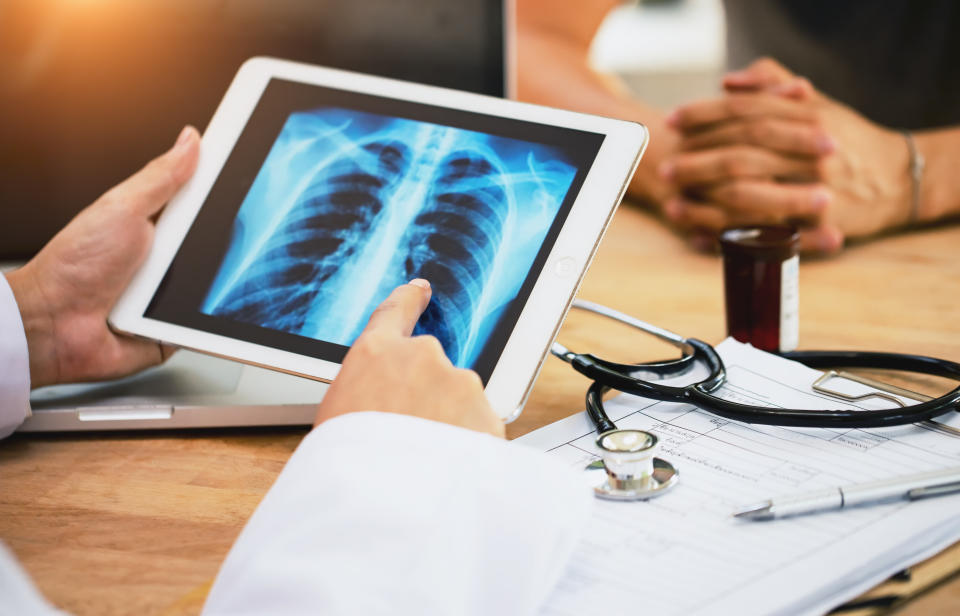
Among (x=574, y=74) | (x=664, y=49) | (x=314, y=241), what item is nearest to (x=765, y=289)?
(x=314, y=241)

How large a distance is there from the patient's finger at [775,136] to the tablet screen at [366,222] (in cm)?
53

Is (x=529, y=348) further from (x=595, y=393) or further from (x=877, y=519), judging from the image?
(x=877, y=519)

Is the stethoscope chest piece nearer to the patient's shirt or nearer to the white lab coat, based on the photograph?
the white lab coat

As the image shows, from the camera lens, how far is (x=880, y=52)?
169 cm

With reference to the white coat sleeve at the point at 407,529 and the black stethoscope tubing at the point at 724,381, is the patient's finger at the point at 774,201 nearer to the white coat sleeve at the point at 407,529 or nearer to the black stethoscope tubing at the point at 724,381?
the black stethoscope tubing at the point at 724,381

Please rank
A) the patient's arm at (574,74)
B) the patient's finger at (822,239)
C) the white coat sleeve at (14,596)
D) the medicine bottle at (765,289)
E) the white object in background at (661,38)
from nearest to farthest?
the white coat sleeve at (14,596) → the medicine bottle at (765,289) → the patient's finger at (822,239) → the patient's arm at (574,74) → the white object in background at (661,38)

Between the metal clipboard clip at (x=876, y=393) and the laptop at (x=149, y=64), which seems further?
the laptop at (x=149, y=64)

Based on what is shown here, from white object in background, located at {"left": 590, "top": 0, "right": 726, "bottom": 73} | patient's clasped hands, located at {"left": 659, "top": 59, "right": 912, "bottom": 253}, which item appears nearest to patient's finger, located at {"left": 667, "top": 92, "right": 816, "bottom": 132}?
patient's clasped hands, located at {"left": 659, "top": 59, "right": 912, "bottom": 253}

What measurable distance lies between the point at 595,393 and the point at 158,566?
33cm

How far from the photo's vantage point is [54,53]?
2.83 feet

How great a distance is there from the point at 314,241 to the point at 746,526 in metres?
0.41

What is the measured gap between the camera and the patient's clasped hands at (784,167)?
1.10 meters

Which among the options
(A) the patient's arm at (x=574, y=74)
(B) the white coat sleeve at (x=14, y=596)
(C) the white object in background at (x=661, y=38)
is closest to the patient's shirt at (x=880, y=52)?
(A) the patient's arm at (x=574, y=74)

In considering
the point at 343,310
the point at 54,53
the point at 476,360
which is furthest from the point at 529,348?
the point at 54,53
